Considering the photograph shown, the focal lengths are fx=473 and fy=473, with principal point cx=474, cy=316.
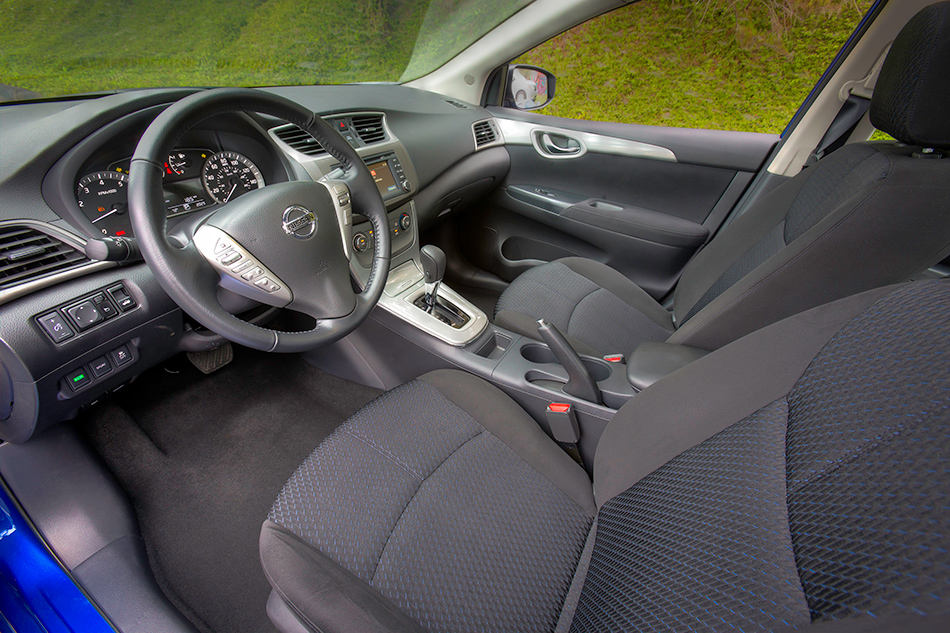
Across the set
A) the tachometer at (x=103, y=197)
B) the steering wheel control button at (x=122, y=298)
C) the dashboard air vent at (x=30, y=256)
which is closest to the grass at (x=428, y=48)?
the tachometer at (x=103, y=197)

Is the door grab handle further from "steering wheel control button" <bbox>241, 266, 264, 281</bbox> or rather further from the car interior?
→ "steering wheel control button" <bbox>241, 266, 264, 281</bbox>

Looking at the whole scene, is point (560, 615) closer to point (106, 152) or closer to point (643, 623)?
point (643, 623)

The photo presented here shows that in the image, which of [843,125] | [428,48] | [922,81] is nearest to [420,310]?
[922,81]

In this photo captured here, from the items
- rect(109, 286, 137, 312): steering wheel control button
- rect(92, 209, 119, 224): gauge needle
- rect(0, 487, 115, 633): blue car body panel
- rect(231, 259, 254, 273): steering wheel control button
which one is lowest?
rect(0, 487, 115, 633): blue car body panel

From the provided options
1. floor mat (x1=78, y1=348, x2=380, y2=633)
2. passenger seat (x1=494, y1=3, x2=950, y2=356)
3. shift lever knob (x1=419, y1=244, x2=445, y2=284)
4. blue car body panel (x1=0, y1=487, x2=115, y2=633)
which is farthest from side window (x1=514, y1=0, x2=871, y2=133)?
blue car body panel (x1=0, y1=487, x2=115, y2=633)

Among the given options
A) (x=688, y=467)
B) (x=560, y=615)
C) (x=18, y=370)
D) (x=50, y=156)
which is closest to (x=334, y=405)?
(x=18, y=370)

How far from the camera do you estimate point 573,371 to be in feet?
3.76

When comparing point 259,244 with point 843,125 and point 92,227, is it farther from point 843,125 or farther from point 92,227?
point 843,125

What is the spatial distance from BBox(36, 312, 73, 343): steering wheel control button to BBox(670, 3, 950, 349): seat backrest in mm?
1395

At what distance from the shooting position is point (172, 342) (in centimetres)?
126

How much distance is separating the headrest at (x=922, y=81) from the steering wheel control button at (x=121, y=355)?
1.82 m

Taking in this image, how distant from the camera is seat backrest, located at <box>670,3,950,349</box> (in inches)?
37.3

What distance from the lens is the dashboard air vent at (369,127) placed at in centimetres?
167

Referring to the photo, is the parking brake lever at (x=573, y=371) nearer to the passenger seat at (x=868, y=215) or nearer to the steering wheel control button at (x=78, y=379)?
the passenger seat at (x=868, y=215)
